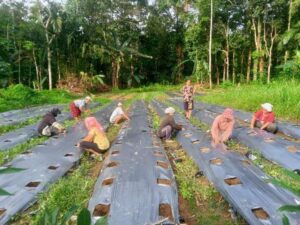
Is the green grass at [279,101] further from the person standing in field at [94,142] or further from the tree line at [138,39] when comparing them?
the tree line at [138,39]

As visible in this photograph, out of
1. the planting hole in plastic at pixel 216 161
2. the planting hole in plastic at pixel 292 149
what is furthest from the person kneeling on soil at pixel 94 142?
the planting hole in plastic at pixel 292 149

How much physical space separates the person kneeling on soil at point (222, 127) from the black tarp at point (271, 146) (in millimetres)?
457

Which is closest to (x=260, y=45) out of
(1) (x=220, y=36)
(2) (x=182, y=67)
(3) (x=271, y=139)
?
(1) (x=220, y=36)

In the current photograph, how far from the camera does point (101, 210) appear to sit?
328 centimetres

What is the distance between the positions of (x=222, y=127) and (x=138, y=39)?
77.9 feet

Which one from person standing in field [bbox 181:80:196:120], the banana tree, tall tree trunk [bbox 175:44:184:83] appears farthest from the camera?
tall tree trunk [bbox 175:44:184:83]

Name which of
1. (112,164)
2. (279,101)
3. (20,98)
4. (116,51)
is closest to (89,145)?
(112,164)

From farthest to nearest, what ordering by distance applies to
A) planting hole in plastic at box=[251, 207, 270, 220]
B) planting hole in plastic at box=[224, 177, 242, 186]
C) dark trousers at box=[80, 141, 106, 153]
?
dark trousers at box=[80, 141, 106, 153] → planting hole in plastic at box=[224, 177, 242, 186] → planting hole in plastic at box=[251, 207, 270, 220]

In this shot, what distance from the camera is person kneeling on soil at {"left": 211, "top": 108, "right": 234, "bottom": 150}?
6093mm

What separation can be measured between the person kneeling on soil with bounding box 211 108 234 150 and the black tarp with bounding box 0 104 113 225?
7.52 ft

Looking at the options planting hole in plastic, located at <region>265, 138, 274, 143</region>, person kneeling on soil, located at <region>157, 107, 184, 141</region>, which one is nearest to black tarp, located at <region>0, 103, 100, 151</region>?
person kneeling on soil, located at <region>157, 107, 184, 141</region>

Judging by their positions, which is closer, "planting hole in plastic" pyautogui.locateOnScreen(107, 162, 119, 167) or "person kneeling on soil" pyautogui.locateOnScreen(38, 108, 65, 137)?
"planting hole in plastic" pyautogui.locateOnScreen(107, 162, 119, 167)

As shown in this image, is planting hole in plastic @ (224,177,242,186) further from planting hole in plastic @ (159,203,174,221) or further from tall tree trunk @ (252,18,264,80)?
tall tree trunk @ (252,18,264,80)

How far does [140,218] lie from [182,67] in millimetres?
28529
